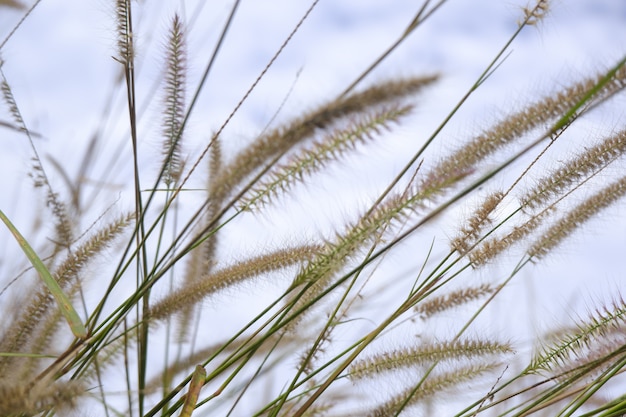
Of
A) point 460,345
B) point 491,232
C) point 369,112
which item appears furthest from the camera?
point 460,345

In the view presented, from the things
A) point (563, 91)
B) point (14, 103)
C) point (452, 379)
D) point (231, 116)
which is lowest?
point (452, 379)

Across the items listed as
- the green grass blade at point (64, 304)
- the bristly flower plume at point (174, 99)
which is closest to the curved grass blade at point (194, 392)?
the green grass blade at point (64, 304)

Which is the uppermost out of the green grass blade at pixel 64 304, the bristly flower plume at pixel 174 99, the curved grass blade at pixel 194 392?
the bristly flower plume at pixel 174 99

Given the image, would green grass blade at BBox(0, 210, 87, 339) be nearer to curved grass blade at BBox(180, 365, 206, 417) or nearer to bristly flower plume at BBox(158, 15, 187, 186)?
curved grass blade at BBox(180, 365, 206, 417)

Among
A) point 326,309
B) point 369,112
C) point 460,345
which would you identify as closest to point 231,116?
point 369,112

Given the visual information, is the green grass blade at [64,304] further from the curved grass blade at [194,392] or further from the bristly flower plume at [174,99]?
the bristly flower plume at [174,99]

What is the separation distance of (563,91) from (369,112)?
0.29 metres

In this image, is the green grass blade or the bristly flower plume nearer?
the green grass blade

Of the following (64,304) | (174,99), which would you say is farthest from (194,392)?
(174,99)

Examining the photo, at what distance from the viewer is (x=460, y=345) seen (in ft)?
4.19

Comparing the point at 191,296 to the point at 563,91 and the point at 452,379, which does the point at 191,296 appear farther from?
the point at 563,91

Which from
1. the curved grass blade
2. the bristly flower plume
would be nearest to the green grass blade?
the curved grass blade

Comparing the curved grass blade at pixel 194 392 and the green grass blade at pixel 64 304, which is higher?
the green grass blade at pixel 64 304

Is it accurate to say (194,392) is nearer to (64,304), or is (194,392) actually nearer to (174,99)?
(64,304)
